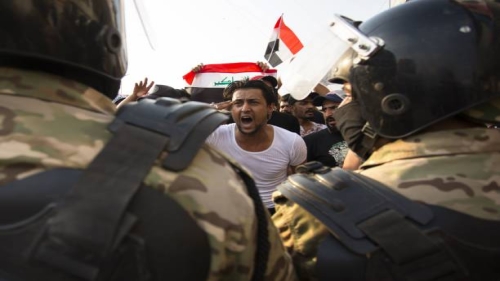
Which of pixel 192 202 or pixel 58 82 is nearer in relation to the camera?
pixel 192 202

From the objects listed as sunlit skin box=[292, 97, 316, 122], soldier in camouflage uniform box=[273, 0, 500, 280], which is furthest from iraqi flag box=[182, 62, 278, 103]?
soldier in camouflage uniform box=[273, 0, 500, 280]

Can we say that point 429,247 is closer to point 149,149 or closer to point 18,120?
point 149,149

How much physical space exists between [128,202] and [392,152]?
0.97 meters

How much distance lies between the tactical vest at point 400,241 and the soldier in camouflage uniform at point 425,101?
0.07m

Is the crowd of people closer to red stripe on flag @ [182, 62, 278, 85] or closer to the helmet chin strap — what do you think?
the helmet chin strap

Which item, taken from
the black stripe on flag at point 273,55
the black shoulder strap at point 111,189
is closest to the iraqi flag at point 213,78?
the black stripe on flag at point 273,55

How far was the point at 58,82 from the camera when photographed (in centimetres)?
110

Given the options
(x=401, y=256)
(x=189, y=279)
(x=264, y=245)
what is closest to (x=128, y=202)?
(x=189, y=279)

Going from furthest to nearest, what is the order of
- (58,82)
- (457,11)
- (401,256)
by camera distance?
1. (457,11)
2. (401,256)
3. (58,82)

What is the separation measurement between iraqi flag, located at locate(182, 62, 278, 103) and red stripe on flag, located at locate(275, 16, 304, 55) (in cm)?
71

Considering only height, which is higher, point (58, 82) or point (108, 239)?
point (58, 82)

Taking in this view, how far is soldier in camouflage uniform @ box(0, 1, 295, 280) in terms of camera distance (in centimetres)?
94

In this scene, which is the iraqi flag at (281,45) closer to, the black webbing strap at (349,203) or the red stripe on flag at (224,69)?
the red stripe on flag at (224,69)

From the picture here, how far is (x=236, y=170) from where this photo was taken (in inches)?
44.6
